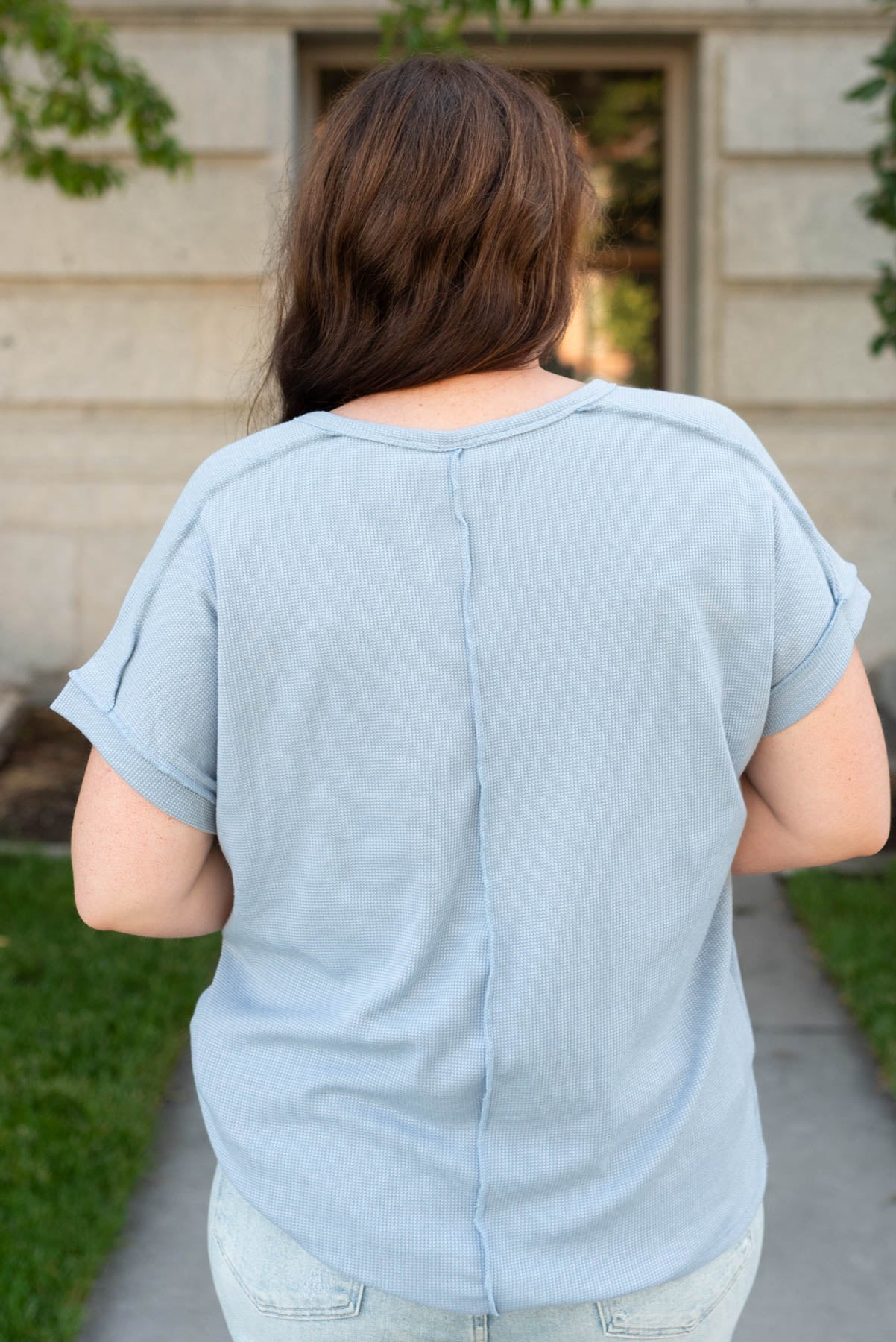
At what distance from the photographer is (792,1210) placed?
9.96 ft

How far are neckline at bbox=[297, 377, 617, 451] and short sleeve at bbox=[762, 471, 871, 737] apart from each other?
7.6 inches

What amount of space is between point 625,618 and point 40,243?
6876 millimetres

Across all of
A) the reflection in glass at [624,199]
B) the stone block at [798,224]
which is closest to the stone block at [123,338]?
the reflection in glass at [624,199]

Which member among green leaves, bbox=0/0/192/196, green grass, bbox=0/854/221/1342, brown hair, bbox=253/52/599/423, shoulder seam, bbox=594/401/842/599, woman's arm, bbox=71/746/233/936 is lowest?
green grass, bbox=0/854/221/1342

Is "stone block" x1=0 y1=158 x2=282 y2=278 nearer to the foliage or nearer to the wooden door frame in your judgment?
the wooden door frame

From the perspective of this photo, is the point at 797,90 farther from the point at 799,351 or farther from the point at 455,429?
the point at 455,429

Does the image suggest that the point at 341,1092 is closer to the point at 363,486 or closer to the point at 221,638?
the point at 221,638

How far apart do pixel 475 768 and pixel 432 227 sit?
1.48ft

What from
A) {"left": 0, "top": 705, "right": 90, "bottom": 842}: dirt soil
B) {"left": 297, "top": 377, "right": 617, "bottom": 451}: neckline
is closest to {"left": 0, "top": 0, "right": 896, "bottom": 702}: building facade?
{"left": 0, "top": 705, "right": 90, "bottom": 842}: dirt soil

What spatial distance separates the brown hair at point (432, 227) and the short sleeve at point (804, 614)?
275 mm

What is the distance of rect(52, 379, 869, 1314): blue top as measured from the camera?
108 cm

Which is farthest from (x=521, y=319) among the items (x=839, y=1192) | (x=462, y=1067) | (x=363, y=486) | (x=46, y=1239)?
(x=839, y=1192)

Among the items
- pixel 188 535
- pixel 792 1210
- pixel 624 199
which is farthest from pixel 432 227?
pixel 624 199

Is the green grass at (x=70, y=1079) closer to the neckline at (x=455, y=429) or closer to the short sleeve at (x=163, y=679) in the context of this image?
the short sleeve at (x=163, y=679)
